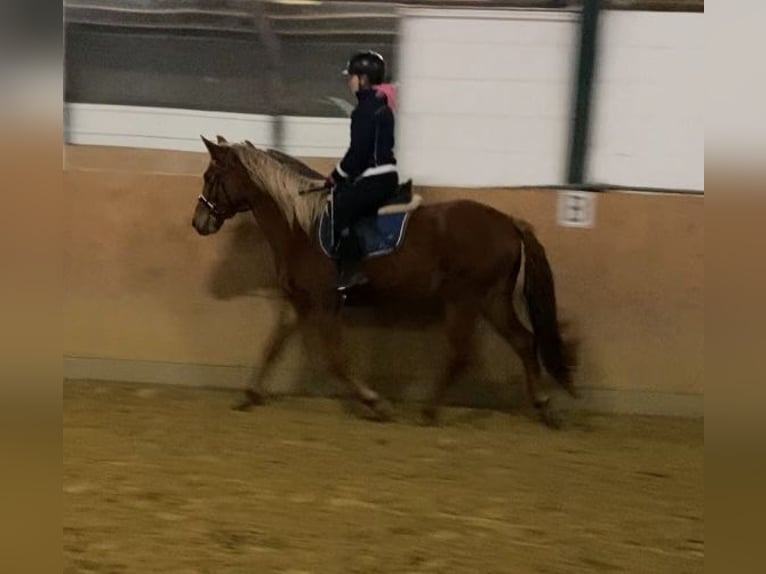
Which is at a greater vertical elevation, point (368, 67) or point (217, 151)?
point (368, 67)

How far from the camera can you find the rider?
3.63m

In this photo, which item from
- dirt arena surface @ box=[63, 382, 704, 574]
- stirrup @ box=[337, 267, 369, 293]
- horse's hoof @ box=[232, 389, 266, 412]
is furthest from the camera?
horse's hoof @ box=[232, 389, 266, 412]

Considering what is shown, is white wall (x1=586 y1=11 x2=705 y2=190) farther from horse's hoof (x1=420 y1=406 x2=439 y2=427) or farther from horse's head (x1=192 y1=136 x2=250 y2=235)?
horse's head (x1=192 y1=136 x2=250 y2=235)

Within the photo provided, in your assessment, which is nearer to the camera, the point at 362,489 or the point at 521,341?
the point at 362,489

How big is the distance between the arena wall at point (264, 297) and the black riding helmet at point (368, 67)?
48 cm

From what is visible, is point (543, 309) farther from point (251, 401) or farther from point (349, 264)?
point (251, 401)

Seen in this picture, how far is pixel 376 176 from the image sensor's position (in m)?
3.64

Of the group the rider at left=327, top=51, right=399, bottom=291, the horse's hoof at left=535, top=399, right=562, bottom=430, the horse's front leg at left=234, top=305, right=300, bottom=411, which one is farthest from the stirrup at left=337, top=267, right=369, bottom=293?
the horse's hoof at left=535, top=399, right=562, bottom=430

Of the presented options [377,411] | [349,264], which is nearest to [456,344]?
[377,411]

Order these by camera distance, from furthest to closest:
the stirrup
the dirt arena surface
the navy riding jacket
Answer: the stirrup
the navy riding jacket
the dirt arena surface

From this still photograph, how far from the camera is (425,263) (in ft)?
12.3

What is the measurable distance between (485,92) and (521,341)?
35.8 inches

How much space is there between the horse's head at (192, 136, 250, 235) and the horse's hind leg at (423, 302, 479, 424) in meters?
0.85

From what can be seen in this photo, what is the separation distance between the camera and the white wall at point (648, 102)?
3.76 meters
